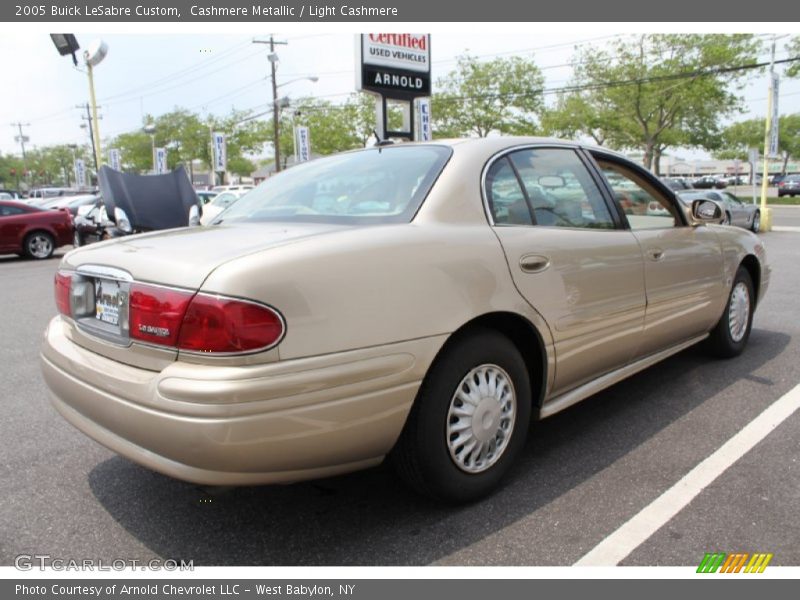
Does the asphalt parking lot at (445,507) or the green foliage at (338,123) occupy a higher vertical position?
the green foliage at (338,123)

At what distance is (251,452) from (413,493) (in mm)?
958

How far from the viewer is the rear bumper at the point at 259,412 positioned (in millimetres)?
1931

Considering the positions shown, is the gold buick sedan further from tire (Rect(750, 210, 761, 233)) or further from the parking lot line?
tire (Rect(750, 210, 761, 233))

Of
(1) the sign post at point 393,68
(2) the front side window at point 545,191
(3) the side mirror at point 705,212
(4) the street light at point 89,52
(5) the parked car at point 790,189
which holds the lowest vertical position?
(3) the side mirror at point 705,212

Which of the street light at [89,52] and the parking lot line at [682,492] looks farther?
the street light at [89,52]

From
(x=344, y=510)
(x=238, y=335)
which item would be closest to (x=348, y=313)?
(x=238, y=335)

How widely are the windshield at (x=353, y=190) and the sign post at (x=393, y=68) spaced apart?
623 centimetres

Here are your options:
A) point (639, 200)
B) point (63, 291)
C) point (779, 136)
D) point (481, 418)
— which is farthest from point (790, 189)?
point (63, 291)

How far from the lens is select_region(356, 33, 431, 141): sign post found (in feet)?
31.0

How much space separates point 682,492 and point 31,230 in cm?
1450

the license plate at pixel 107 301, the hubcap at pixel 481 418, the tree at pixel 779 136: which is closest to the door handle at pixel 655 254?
the hubcap at pixel 481 418

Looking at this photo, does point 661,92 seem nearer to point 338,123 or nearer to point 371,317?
point 338,123

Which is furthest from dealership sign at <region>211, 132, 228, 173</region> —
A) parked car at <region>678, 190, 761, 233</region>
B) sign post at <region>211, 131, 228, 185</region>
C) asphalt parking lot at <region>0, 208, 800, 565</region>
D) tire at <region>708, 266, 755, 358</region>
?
tire at <region>708, 266, 755, 358</region>

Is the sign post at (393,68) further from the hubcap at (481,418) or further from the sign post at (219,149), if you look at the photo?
the sign post at (219,149)
